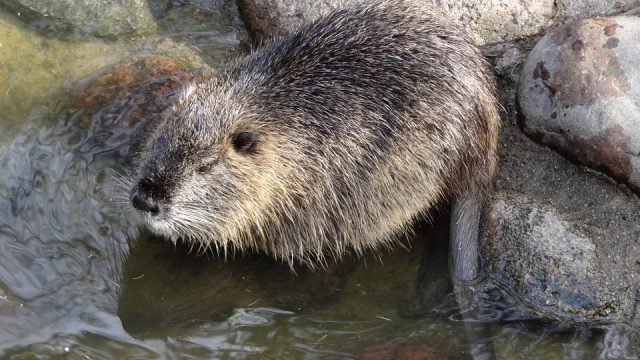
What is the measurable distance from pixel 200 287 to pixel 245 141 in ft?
2.09

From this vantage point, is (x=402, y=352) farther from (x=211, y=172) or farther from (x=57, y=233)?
(x=57, y=233)

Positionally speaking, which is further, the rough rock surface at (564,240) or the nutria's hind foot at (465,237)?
the nutria's hind foot at (465,237)

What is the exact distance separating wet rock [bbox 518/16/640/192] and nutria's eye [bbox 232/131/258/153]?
136cm

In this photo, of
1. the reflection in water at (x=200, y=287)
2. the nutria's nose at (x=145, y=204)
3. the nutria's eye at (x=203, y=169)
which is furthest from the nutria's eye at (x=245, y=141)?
the reflection in water at (x=200, y=287)

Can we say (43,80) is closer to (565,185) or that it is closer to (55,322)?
(55,322)

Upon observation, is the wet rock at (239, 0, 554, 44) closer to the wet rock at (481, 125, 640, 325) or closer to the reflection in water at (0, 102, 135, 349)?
the wet rock at (481, 125, 640, 325)

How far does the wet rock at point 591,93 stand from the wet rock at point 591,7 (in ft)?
1.36

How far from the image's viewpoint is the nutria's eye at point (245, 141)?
347 cm

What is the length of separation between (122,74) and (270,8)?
86 cm

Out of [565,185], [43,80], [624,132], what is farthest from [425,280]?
[43,80]

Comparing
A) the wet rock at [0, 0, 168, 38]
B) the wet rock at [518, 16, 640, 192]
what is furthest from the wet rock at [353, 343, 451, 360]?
the wet rock at [0, 0, 168, 38]

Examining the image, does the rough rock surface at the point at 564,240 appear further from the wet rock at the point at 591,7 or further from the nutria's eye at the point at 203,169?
the nutria's eye at the point at 203,169

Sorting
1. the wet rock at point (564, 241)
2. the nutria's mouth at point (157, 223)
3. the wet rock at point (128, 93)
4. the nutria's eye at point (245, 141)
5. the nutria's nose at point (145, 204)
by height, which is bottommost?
the wet rock at point (564, 241)

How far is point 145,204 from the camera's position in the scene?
3.33 meters
